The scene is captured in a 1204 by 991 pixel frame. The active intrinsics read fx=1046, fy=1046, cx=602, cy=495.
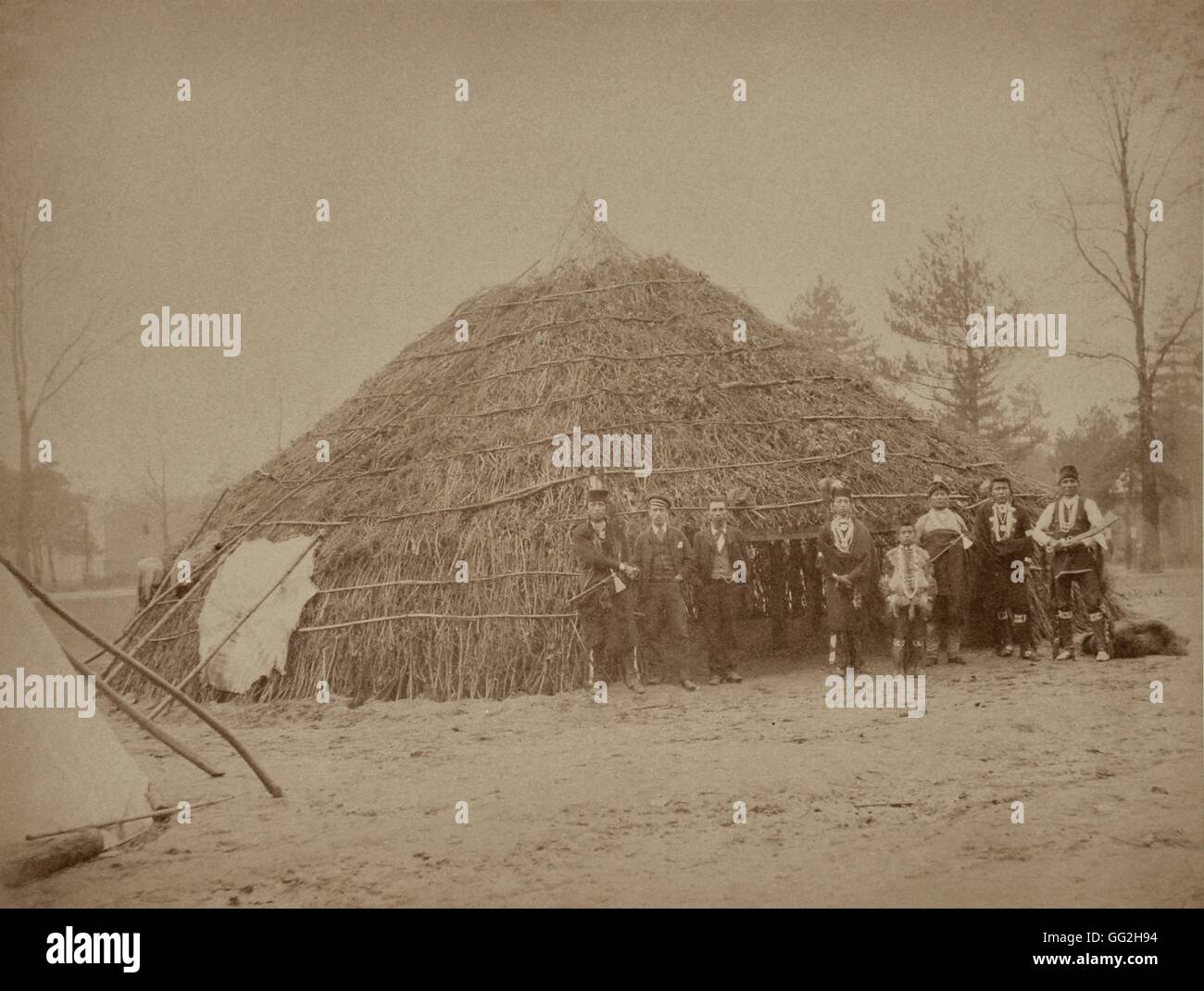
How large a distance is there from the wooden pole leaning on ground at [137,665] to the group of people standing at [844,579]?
2235mm

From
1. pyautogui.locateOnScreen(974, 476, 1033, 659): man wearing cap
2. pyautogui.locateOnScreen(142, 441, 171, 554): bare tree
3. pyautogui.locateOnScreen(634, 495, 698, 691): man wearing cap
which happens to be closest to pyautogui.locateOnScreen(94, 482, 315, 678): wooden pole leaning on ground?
pyautogui.locateOnScreen(142, 441, 171, 554): bare tree

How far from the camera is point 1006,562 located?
7.20 m

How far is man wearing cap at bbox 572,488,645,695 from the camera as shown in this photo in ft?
21.9

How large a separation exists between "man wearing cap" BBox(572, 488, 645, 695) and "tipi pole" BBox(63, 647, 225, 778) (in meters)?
2.34

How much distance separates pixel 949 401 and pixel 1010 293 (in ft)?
6.02

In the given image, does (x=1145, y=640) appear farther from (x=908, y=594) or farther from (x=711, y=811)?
(x=711, y=811)

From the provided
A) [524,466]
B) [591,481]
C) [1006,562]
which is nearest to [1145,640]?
[1006,562]

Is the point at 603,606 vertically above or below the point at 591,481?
below

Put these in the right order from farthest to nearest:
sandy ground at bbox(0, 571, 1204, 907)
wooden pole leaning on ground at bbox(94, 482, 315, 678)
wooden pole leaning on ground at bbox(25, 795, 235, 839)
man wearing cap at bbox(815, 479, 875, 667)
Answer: wooden pole leaning on ground at bbox(94, 482, 315, 678) < man wearing cap at bbox(815, 479, 875, 667) < wooden pole leaning on ground at bbox(25, 795, 235, 839) < sandy ground at bbox(0, 571, 1204, 907)

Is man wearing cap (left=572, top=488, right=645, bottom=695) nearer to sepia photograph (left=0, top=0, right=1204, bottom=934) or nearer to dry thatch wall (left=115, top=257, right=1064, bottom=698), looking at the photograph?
sepia photograph (left=0, top=0, right=1204, bottom=934)

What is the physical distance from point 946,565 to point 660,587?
1.97m

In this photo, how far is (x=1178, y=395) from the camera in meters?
5.86

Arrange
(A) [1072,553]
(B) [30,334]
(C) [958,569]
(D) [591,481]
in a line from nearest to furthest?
(B) [30,334] < (A) [1072,553] < (C) [958,569] < (D) [591,481]
